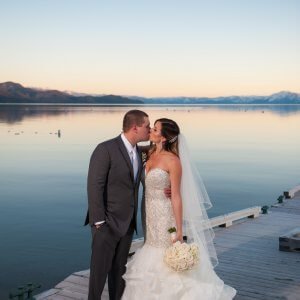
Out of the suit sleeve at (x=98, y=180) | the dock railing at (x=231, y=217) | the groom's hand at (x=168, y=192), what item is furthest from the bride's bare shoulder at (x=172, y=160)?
the dock railing at (x=231, y=217)

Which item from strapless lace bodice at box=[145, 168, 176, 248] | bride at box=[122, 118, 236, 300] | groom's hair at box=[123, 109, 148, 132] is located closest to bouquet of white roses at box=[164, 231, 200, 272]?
bride at box=[122, 118, 236, 300]

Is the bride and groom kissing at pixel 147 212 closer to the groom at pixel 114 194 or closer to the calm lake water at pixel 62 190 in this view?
the groom at pixel 114 194

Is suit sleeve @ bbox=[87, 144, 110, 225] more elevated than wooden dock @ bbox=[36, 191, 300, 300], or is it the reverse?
suit sleeve @ bbox=[87, 144, 110, 225]

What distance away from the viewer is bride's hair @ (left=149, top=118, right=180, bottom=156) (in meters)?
5.37

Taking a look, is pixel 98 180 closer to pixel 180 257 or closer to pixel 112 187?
Result: pixel 112 187

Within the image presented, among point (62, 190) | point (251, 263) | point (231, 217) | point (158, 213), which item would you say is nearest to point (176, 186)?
point (158, 213)

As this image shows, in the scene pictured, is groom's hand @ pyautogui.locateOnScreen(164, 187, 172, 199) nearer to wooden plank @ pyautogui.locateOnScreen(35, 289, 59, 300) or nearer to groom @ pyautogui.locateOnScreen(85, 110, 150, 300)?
groom @ pyautogui.locateOnScreen(85, 110, 150, 300)

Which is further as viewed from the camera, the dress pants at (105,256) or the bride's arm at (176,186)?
the bride's arm at (176,186)

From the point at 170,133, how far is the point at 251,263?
409 cm

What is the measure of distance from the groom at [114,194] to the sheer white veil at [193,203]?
59 centimetres

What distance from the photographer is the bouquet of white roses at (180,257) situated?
5.28 metres

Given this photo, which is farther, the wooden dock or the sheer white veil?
the wooden dock

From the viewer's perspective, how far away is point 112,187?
202 inches

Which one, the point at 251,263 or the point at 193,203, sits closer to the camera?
the point at 193,203
